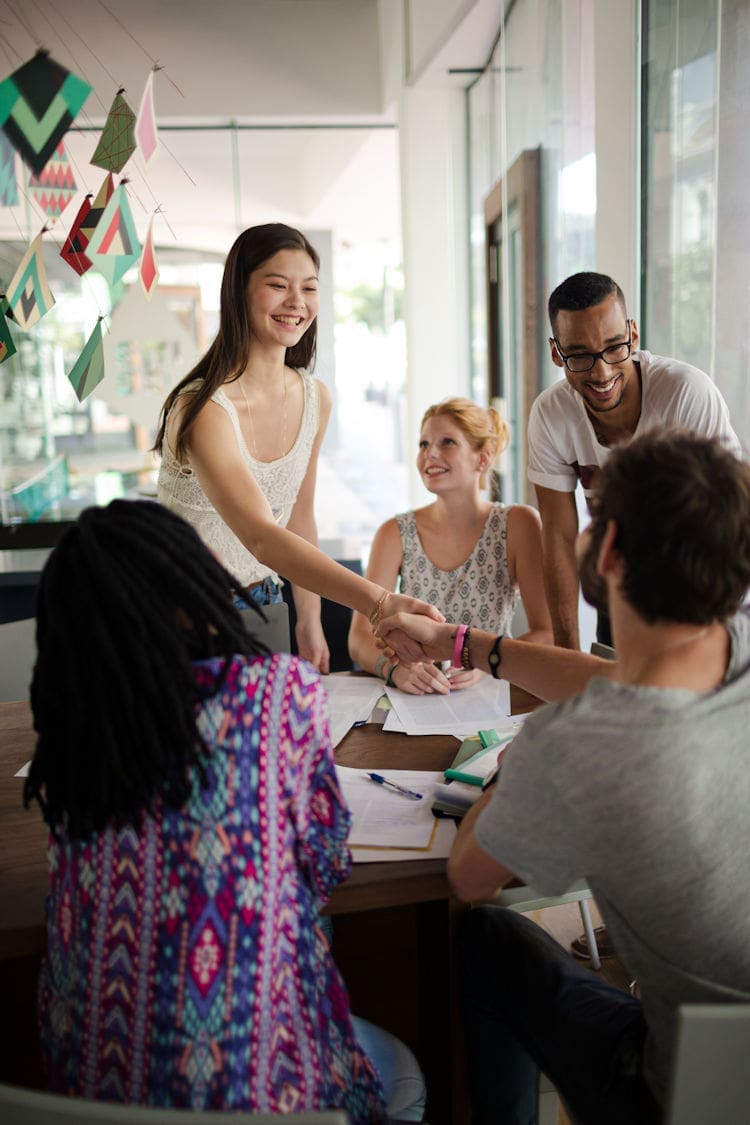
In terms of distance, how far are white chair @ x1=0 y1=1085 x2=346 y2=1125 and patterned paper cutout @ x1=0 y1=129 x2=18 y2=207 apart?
139 inches

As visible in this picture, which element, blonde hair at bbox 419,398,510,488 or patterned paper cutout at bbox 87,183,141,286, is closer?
blonde hair at bbox 419,398,510,488

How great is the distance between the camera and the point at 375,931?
1829mm

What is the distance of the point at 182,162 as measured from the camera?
16.3 feet

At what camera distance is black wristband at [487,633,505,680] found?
5.33ft

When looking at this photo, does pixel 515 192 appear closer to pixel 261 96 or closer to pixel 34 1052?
pixel 261 96

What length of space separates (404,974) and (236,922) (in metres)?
1.05

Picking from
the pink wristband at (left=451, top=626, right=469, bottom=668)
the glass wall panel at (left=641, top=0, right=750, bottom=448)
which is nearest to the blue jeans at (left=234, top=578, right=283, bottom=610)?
the pink wristband at (left=451, top=626, right=469, bottom=668)

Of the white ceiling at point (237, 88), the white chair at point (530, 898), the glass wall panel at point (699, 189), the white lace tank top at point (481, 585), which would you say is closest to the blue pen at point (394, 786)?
the white chair at point (530, 898)

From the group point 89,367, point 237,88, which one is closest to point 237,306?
point 89,367

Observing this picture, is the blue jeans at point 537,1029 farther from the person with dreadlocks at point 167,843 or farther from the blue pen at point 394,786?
the person with dreadlocks at point 167,843

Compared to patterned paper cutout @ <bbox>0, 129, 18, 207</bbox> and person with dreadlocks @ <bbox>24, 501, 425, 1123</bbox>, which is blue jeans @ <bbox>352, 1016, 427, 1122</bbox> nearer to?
person with dreadlocks @ <bbox>24, 501, 425, 1123</bbox>

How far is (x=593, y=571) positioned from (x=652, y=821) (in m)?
0.30

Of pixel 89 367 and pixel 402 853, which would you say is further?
pixel 89 367

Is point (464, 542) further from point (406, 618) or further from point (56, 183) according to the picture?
point (56, 183)
